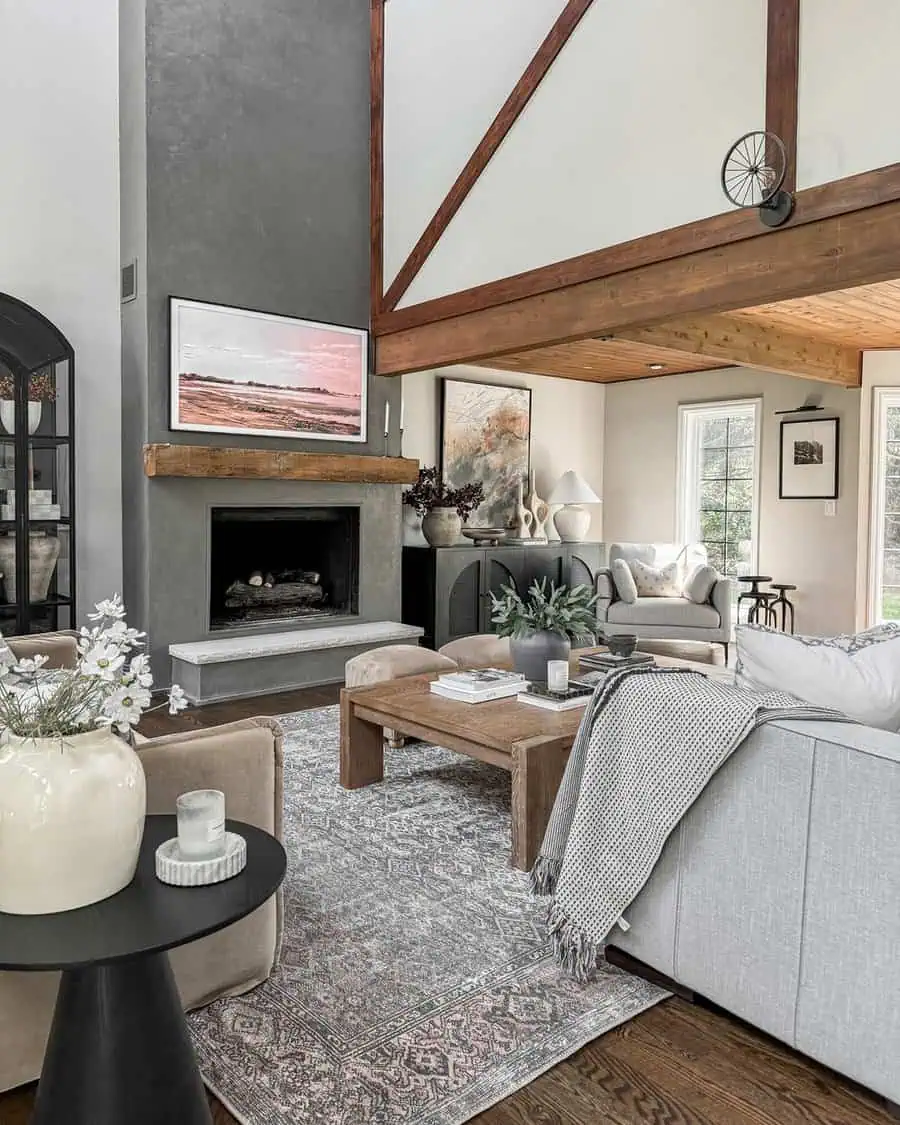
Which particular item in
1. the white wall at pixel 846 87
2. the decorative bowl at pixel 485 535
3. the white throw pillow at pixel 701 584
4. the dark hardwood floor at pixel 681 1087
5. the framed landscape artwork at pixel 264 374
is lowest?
the dark hardwood floor at pixel 681 1087

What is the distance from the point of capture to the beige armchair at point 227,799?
1900 millimetres

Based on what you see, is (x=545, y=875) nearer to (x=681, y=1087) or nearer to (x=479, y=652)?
(x=681, y=1087)

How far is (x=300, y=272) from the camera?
5.61 meters

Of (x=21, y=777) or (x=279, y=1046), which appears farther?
(x=279, y=1046)

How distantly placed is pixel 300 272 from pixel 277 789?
4.27 m

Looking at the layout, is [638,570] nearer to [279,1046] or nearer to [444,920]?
[444,920]

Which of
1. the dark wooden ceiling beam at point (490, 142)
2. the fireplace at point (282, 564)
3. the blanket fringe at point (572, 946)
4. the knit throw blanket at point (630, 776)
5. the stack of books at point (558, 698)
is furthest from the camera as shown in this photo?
the fireplace at point (282, 564)

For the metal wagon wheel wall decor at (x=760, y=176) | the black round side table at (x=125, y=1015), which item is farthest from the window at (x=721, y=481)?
the black round side table at (x=125, y=1015)

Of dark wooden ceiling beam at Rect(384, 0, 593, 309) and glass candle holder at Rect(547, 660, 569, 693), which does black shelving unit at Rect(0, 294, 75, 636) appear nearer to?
dark wooden ceiling beam at Rect(384, 0, 593, 309)

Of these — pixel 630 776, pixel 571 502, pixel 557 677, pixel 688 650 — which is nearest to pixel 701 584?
pixel 688 650

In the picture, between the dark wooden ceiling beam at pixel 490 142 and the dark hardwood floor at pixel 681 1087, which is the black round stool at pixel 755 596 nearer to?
the dark wooden ceiling beam at pixel 490 142

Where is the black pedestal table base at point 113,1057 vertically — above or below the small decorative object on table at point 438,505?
below

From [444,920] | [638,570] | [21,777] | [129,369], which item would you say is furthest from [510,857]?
[638,570]

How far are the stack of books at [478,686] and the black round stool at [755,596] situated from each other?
414 cm
